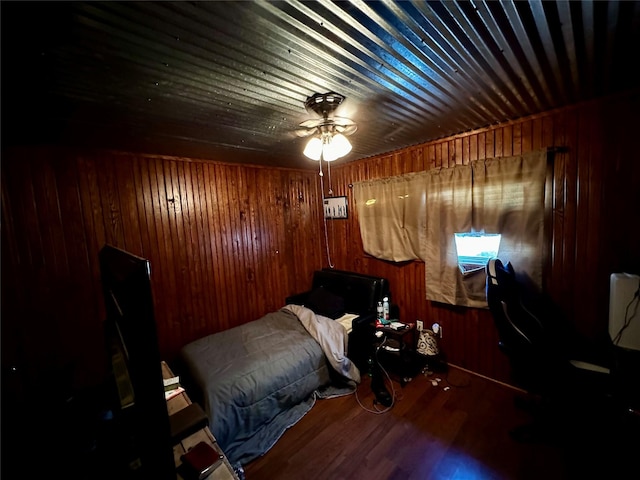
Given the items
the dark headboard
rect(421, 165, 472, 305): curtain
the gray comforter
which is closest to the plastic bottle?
the dark headboard

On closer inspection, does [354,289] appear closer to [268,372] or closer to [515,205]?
[268,372]

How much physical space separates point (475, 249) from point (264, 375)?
2.19m

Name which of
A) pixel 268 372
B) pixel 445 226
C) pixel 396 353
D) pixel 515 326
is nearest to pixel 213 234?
pixel 268 372

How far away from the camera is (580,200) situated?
76.6 inches

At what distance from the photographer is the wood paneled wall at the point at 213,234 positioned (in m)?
1.88

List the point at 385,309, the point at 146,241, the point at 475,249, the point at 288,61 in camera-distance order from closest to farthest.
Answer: the point at 288,61 → the point at 475,249 → the point at 146,241 → the point at 385,309

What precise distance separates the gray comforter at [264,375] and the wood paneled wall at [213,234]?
2.50 feet

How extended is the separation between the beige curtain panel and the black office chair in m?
0.43

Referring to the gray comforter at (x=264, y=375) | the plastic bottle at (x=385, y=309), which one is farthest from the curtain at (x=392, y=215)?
the gray comforter at (x=264, y=375)

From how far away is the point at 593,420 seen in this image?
182cm

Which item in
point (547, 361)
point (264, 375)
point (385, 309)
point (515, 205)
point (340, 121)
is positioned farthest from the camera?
point (385, 309)

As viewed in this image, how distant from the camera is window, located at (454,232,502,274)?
2.36 metres

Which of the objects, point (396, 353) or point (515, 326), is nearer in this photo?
point (515, 326)

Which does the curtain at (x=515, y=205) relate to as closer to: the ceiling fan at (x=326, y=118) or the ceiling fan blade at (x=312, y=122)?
the ceiling fan at (x=326, y=118)
